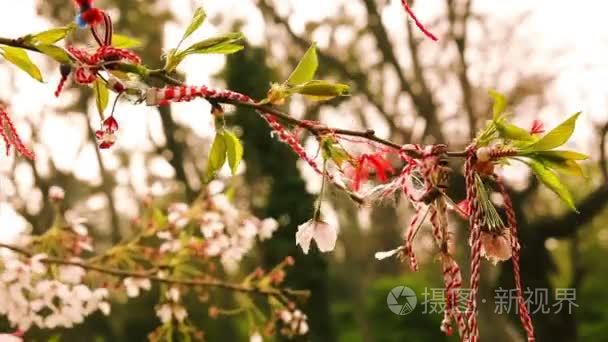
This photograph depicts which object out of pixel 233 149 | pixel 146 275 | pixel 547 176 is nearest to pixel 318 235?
pixel 233 149

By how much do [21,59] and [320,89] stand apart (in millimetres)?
327

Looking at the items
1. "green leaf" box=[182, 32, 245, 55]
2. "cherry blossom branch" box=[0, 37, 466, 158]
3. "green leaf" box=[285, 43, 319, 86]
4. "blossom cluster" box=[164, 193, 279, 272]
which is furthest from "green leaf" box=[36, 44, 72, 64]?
"blossom cluster" box=[164, 193, 279, 272]

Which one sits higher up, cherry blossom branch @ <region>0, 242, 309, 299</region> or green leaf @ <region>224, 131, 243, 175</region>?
cherry blossom branch @ <region>0, 242, 309, 299</region>

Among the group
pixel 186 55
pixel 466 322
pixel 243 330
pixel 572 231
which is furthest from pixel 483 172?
pixel 243 330

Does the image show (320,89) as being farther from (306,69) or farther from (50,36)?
(50,36)

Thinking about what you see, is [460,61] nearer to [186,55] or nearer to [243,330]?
[186,55]

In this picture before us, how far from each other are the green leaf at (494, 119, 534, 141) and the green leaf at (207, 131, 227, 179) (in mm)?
264

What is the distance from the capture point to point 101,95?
71 centimetres

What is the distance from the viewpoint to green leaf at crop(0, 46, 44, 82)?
0.69 m

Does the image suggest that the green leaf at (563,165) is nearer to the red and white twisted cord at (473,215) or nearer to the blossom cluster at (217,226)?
the red and white twisted cord at (473,215)

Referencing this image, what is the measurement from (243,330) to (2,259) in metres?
9.14

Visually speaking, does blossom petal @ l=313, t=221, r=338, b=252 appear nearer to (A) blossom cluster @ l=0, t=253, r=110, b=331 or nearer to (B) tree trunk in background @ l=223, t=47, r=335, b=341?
(A) blossom cluster @ l=0, t=253, r=110, b=331

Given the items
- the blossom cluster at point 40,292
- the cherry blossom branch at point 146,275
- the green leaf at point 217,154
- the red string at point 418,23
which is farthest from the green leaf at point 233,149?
the blossom cluster at point 40,292

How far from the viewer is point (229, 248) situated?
73.2 inches
